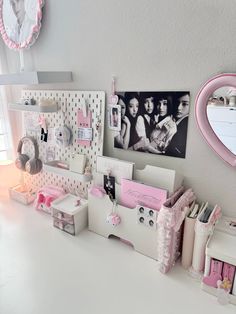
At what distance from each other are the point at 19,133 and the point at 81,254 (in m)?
0.84

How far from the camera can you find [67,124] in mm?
1114

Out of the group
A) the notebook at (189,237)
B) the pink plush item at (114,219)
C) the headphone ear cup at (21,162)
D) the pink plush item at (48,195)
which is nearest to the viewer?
the notebook at (189,237)

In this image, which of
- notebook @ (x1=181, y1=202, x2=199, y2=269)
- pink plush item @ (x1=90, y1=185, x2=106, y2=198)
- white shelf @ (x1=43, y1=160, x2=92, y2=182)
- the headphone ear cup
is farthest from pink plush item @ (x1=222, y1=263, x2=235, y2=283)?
the headphone ear cup

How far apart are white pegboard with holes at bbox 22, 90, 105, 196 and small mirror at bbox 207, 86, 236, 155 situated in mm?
424

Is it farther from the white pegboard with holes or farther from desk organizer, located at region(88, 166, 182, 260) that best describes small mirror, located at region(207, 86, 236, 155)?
the white pegboard with holes

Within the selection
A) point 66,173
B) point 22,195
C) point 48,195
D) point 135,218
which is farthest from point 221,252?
point 22,195

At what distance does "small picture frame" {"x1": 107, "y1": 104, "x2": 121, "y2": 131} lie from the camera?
0.95 metres

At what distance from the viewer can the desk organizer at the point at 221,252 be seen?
670 millimetres

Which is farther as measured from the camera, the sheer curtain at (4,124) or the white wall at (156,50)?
the sheer curtain at (4,124)

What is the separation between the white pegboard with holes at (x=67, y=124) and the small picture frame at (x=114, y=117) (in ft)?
0.10

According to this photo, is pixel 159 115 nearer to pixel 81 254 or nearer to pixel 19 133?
pixel 81 254

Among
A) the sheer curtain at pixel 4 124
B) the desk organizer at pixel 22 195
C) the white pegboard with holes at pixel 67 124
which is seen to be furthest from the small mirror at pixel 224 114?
the sheer curtain at pixel 4 124

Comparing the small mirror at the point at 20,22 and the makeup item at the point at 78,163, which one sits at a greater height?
the small mirror at the point at 20,22

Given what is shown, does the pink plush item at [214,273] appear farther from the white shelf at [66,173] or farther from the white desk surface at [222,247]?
the white shelf at [66,173]
